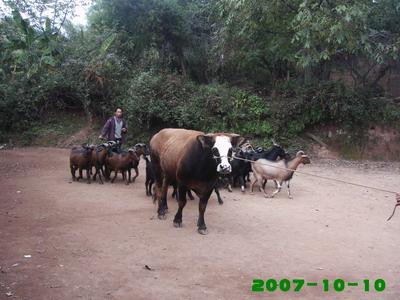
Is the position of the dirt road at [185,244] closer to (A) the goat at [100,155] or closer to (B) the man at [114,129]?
(A) the goat at [100,155]

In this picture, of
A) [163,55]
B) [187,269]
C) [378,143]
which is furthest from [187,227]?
[163,55]

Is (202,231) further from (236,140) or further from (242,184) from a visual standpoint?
(242,184)

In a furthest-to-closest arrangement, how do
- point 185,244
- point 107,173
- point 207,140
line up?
point 107,173, point 207,140, point 185,244

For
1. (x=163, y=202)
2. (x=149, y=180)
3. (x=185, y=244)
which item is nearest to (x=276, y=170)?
(x=149, y=180)

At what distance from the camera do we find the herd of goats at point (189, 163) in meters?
6.68

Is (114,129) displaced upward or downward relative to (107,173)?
upward

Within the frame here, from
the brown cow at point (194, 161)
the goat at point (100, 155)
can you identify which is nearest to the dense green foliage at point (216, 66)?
the goat at point (100, 155)

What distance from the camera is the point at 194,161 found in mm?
6859

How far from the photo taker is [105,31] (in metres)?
20.1

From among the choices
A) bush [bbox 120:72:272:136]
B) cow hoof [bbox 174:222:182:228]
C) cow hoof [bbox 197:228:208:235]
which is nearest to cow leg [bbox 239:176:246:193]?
cow hoof [bbox 174:222:182:228]

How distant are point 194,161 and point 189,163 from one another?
0.10 m

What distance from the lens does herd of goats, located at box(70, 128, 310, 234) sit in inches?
263

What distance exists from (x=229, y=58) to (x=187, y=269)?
14.1m

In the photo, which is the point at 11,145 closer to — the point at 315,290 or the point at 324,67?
the point at 324,67
